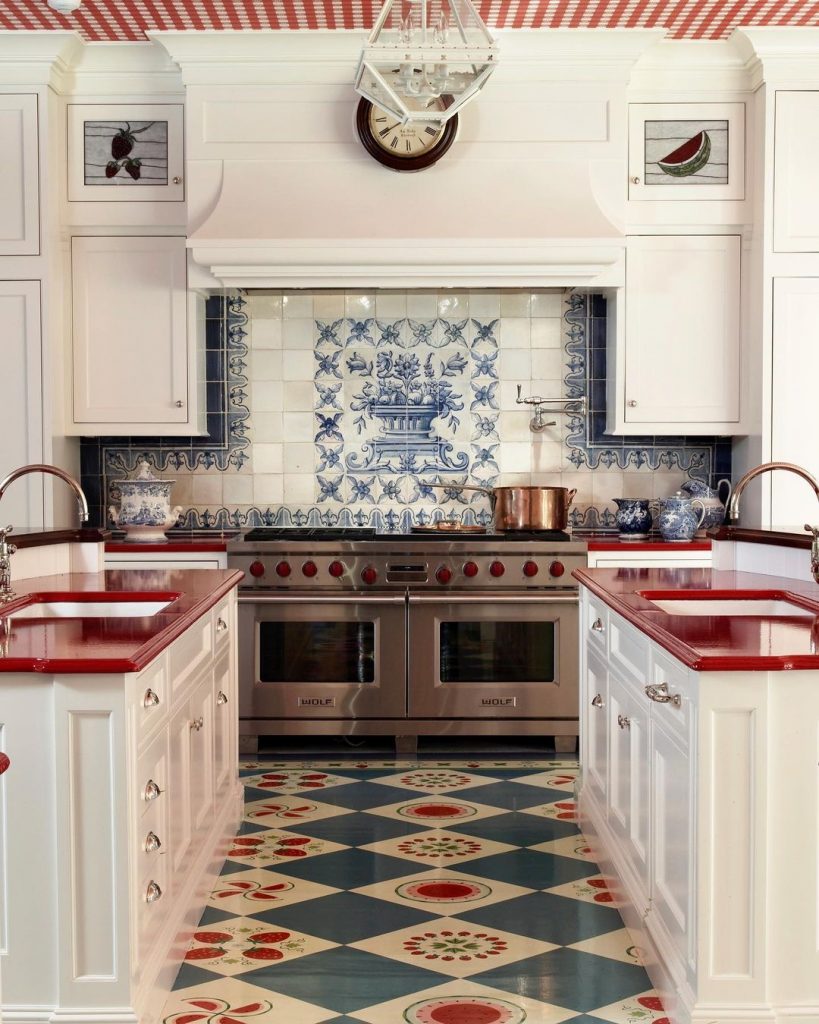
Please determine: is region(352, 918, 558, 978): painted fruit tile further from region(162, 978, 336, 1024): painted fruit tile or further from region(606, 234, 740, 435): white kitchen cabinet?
region(606, 234, 740, 435): white kitchen cabinet

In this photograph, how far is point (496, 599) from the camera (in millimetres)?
5043

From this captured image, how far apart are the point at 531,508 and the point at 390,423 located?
0.81 metres

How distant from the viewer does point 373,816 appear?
4172 mm

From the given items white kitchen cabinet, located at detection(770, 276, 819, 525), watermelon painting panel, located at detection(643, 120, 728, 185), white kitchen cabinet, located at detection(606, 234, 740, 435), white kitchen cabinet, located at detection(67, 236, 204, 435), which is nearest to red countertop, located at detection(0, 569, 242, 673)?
white kitchen cabinet, located at detection(67, 236, 204, 435)

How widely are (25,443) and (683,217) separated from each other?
2.88 m

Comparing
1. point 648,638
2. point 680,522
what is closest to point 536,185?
point 680,522

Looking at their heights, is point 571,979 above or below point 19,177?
below

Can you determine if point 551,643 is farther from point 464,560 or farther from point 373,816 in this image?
point 373,816

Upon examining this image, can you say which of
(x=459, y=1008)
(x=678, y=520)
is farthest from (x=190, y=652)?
(x=678, y=520)

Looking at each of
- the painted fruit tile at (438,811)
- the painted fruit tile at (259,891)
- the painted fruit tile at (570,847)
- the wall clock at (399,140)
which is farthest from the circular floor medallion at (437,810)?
the wall clock at (399,140)

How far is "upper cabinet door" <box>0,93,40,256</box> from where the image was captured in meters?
5.06

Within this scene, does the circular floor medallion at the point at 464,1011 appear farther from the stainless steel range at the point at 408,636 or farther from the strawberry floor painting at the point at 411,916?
the stainless steel range at the point at 408,636

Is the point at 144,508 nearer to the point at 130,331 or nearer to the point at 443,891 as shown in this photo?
the point at 130,331

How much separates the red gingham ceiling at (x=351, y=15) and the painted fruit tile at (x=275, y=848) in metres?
2.99
